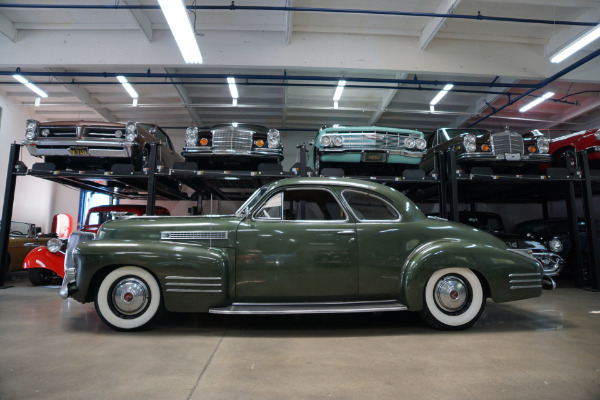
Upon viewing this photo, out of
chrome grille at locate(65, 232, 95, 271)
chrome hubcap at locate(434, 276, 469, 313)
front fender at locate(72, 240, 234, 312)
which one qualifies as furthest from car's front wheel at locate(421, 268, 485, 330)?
chrome grille at locate(65, 232, 95, 271)

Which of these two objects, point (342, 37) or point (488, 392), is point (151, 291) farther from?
point (342, 37)

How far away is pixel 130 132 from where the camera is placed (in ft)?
18.2

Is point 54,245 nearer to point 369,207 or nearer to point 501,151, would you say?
point 369,207

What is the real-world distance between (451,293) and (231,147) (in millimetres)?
4001

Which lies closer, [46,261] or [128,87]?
[46,261]

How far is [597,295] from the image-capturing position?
497 cm

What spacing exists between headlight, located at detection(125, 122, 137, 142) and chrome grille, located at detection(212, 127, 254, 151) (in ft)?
4.44

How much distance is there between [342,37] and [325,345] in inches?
265

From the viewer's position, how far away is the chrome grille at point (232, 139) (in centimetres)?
550

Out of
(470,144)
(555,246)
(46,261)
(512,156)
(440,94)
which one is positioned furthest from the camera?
(440,94)

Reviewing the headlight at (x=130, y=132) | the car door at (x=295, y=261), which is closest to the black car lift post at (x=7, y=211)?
the headlight at (x=130, y=132)

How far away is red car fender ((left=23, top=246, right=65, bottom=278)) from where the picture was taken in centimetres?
531

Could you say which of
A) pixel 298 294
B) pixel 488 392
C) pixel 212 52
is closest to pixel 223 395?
pixel 298 294

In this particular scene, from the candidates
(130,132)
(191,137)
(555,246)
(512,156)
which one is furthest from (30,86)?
(555,246)
